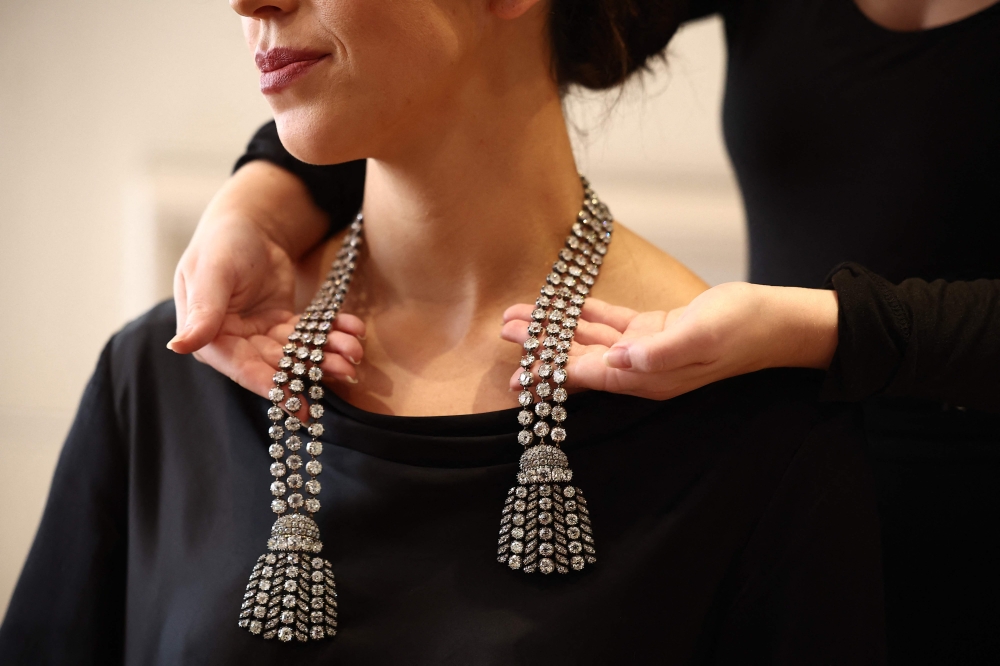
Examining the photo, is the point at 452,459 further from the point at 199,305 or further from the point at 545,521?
the point at 199,305

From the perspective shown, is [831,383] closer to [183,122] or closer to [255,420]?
[255,420]

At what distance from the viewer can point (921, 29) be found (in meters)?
1.04

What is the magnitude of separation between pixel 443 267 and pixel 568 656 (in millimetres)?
408

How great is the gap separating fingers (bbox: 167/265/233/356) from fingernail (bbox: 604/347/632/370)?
1.29 feet

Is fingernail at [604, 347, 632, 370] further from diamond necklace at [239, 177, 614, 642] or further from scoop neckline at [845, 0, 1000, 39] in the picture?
scoop neckline at [845, 0, 1000, 39]

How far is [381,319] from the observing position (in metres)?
0.98

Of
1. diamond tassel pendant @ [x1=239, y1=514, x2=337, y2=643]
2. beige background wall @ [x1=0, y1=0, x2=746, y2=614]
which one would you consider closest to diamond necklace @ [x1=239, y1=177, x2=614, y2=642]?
diamond tassel pendant @ [x1=239, y1=514, x2=337, y2=643]

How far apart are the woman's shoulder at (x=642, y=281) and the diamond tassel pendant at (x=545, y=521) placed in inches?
7.9

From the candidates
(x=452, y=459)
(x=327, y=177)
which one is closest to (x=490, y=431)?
(x=452, y=459)

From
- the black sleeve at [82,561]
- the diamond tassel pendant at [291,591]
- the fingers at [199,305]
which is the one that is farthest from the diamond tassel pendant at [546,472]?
the black sleeve at [82,561]

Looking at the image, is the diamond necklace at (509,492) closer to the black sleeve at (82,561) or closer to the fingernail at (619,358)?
the fingernail at (619,358)

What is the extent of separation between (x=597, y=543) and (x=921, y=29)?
0.72 m

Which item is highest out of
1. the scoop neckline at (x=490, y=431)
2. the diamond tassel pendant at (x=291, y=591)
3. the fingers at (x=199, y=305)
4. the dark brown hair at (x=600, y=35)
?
the dark brown hair at (x=600, y=35)

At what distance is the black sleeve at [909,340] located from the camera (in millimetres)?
Answer: 779
